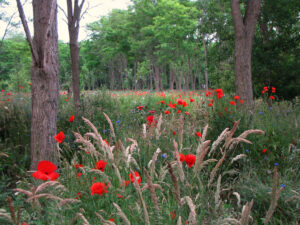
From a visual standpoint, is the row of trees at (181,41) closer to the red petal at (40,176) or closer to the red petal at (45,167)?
the red petal at (45,167)

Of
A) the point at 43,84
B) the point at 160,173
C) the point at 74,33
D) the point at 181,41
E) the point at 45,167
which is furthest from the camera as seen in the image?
the point at 181,41

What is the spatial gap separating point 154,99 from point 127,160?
380 inches

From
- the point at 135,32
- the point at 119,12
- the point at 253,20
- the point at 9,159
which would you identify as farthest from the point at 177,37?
the point at 9,159

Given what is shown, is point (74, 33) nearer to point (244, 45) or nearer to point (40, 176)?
point (244, 45)

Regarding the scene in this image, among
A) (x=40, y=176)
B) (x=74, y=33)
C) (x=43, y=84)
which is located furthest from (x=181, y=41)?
(x=40, y=176)

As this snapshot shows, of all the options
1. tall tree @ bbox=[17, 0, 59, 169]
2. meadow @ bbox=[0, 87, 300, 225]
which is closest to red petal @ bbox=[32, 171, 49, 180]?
meadow @ bbox=[0, 87, 300, 225]

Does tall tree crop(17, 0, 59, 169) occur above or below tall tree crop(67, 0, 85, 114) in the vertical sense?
below

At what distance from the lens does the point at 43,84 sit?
3.00m

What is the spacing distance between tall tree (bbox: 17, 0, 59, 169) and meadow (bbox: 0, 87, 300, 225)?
25 centimetres

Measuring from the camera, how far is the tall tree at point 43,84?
289cm

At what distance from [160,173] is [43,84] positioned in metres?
1.91

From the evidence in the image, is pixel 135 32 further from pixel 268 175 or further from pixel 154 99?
pixel 268 175

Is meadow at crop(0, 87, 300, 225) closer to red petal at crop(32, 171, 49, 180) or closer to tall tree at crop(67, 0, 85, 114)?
red petal at crop(32, 171, 49, 180)

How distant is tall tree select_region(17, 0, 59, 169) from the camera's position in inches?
114
